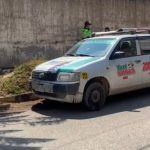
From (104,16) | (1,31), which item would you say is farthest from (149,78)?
(104,16)

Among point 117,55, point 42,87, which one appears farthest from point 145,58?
point 42,87

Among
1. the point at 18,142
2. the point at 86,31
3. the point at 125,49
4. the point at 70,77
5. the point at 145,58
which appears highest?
the point at 86,31

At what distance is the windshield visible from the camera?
10.4 m

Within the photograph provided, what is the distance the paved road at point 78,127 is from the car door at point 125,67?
17.7 inches

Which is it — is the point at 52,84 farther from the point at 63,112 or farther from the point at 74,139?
the point at 74,139

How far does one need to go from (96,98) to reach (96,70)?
2.03 ft

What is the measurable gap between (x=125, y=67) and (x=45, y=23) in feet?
24.2

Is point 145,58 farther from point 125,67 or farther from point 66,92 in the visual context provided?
point 66,92

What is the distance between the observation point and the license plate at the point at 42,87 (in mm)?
9726

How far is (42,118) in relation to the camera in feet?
30.5

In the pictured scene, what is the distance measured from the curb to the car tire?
1.95 metres

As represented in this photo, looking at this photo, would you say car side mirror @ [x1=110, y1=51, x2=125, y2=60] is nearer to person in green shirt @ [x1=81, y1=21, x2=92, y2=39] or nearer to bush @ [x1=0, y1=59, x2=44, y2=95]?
bush @ [x1=0, y1=59, x2=44, y2=95]

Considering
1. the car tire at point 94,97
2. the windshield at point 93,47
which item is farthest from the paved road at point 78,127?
the windshield at point 93,47

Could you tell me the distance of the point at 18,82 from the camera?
1166 cm
